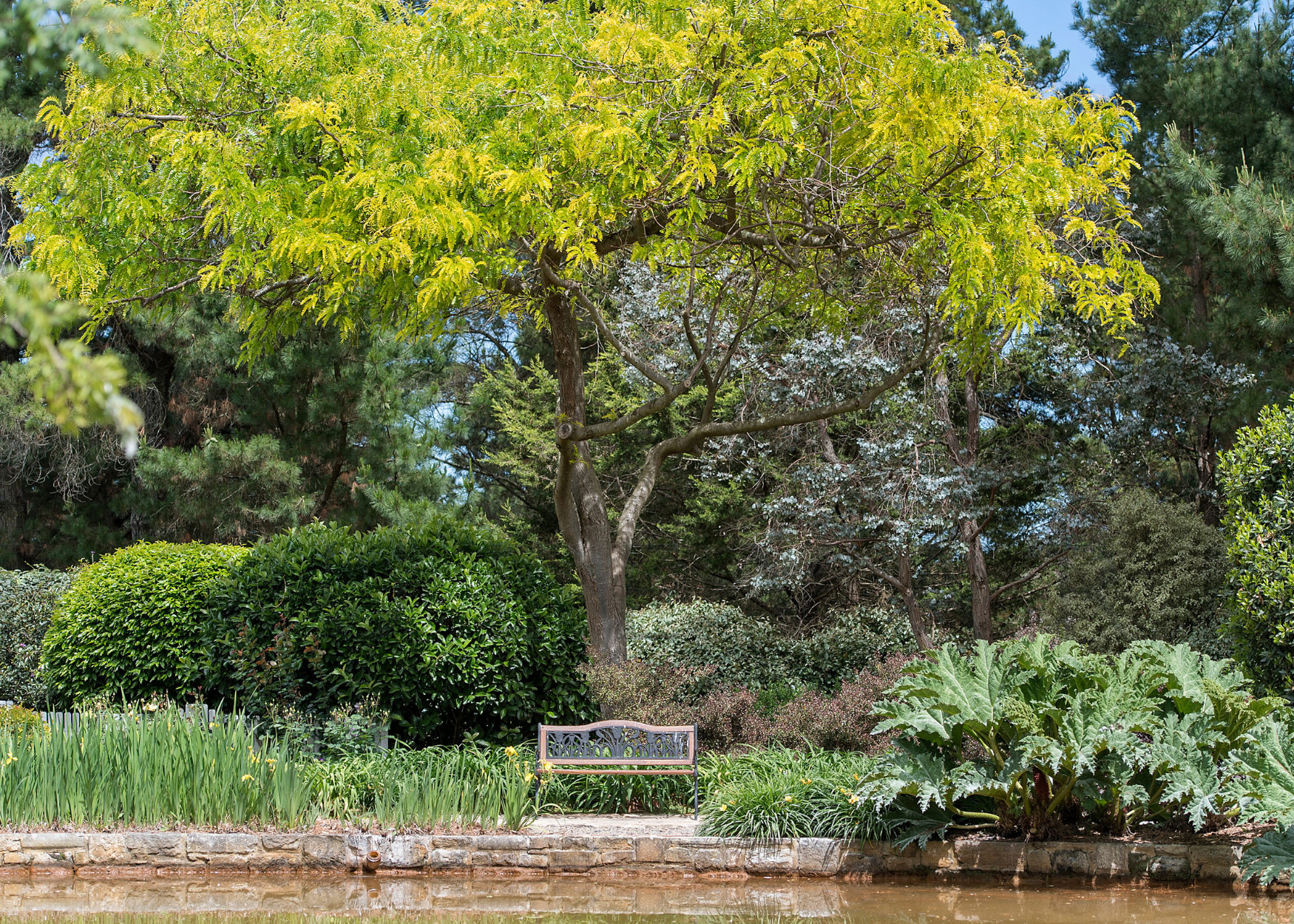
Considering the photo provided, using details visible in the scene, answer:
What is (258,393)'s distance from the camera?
1586cm

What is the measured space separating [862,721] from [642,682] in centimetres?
191

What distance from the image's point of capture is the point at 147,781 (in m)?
6.50

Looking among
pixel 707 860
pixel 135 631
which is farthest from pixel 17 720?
pixel 707 860

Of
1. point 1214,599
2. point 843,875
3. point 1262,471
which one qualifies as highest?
point 1262,471

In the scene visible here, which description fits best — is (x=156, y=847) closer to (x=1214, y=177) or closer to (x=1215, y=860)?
(x=1215, y=860)

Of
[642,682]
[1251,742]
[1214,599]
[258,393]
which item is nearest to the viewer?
[1251,742]

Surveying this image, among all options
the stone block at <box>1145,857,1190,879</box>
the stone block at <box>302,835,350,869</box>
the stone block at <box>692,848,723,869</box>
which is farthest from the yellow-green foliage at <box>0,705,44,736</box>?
the stone block at <box>1145,857,1190,879</box>

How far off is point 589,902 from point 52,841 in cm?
323

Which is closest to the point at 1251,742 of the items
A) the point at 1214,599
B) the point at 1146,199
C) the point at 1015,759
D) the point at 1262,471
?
the point at 1015,759

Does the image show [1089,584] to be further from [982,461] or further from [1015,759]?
[1015,759]

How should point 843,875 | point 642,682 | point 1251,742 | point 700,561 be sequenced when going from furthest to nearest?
1. point 700,561
2. point 642,682
3. point 843,875
4. point 1251,742

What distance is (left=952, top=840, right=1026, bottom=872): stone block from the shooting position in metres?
6.19

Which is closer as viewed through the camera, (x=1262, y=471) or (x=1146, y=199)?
(x=1262, y=471)

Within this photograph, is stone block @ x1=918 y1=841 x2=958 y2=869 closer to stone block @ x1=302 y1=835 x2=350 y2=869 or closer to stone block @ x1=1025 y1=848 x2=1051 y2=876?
stone block @ x1=1025 y1=848 x2=1051 y2=876
